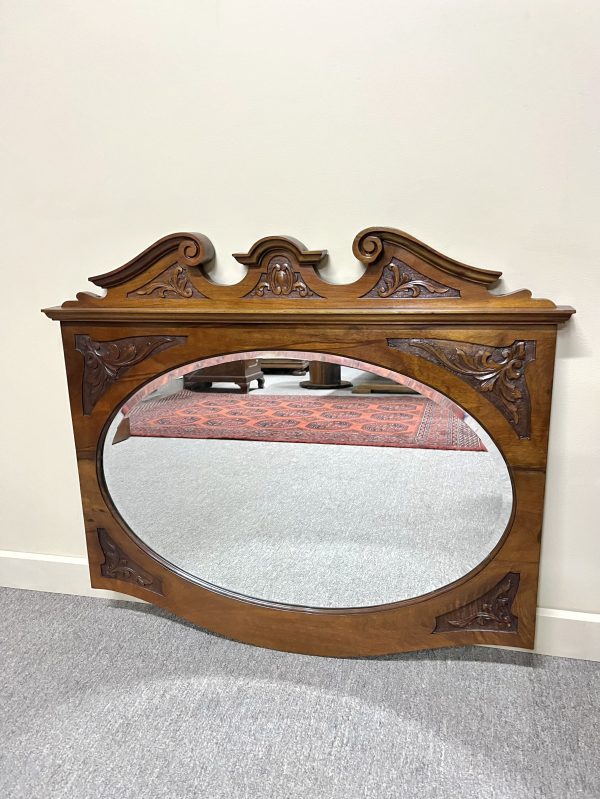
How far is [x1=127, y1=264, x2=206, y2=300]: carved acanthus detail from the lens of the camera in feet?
4.44

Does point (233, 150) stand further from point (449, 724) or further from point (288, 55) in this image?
point (449, 724)

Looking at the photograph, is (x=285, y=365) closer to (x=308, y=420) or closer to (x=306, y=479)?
(x=308, y=420)

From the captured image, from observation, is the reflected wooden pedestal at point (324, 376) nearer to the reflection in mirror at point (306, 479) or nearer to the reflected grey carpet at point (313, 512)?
the reflection in mirror at point (306, 479)

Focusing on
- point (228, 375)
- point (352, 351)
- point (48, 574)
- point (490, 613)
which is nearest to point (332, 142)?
point (352, 351)

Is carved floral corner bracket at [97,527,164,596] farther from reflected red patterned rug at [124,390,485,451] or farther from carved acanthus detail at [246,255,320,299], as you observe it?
carved acanthus detail at [246,255,320,299]

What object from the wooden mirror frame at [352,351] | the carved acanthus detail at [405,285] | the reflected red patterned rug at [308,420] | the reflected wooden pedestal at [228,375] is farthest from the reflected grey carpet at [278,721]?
the carved acanthus detail at [405,285]

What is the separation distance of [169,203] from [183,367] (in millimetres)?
359

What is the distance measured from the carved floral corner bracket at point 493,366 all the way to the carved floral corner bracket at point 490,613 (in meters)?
0.33

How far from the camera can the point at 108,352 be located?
1426 mm

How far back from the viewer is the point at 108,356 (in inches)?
56.2

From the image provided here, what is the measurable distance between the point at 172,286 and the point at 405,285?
0.50 metres

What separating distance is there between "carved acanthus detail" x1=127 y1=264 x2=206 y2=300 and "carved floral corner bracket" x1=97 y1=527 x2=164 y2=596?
2.00 feet

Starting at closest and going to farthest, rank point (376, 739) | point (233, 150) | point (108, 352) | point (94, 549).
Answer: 1. point (376, 739)
2. point (233, 150)
3. point (108, 352)
4. point (94, 549)

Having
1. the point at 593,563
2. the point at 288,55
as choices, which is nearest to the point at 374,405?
the point at 593,563
